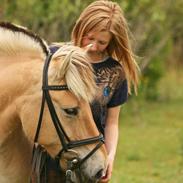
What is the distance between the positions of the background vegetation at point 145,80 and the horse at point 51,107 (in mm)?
3578

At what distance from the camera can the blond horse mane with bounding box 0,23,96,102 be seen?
3510 mm

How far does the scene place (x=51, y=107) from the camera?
353cm

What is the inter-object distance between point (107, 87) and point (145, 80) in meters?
12.8

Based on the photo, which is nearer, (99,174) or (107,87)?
(99,174)

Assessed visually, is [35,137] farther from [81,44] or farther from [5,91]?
[81,44]

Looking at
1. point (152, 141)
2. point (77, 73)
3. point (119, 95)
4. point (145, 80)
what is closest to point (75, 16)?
point (152, 141)

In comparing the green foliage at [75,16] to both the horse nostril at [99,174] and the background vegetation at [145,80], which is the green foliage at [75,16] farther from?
the horse nostril at [99,174]

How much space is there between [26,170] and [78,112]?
58cm

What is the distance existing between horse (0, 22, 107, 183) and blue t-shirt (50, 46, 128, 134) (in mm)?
279

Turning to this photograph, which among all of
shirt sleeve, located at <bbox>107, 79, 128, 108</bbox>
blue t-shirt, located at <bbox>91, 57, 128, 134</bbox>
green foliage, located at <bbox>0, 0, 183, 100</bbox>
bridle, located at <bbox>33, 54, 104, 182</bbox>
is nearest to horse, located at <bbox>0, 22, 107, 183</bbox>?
bridle, located at <bbox>33, 54, 104, 182</bbox>

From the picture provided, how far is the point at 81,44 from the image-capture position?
402 cm

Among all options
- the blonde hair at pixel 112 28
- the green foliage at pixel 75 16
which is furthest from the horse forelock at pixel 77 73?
the green foliage at pixel 75 16

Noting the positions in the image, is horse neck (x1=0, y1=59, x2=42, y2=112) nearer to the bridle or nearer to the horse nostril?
the bridle

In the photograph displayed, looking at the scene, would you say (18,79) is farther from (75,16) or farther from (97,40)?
(75,16)
